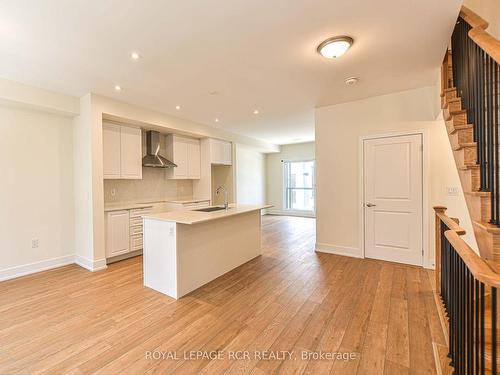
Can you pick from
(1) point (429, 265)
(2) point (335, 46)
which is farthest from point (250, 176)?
(2) point (335, 46)

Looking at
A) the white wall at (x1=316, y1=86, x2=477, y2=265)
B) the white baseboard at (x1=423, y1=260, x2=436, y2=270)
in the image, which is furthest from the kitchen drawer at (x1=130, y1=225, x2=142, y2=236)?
the white baseboard at (x1=423, y1=260, x2=436, y2=270)

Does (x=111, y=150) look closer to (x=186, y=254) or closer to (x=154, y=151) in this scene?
(x=154, y=151)

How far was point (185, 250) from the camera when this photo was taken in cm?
291

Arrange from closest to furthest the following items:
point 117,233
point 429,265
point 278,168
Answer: point 429,265 < point 117,233 < point 278,168

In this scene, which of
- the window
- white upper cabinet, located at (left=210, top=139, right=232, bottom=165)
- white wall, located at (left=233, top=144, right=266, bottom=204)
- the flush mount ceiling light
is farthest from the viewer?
the window

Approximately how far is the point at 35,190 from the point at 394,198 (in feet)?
18.4

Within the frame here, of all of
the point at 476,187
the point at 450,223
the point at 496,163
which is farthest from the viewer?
the point at 450,223

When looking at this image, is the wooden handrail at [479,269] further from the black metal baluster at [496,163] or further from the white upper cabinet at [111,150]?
the white upper cabinet at [111,150]

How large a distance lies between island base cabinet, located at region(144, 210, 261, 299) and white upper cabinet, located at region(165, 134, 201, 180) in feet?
8.02

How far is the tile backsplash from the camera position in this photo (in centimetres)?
468

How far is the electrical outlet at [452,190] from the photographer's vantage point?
338 cm

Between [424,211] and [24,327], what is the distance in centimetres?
504

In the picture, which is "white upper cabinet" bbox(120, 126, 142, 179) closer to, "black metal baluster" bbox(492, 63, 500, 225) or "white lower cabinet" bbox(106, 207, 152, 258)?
"white lower cabinet" bbox(106, 207, 152, 258)

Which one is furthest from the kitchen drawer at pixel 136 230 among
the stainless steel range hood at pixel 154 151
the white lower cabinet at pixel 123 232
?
the stainless steel range hood at pixel 154 151
